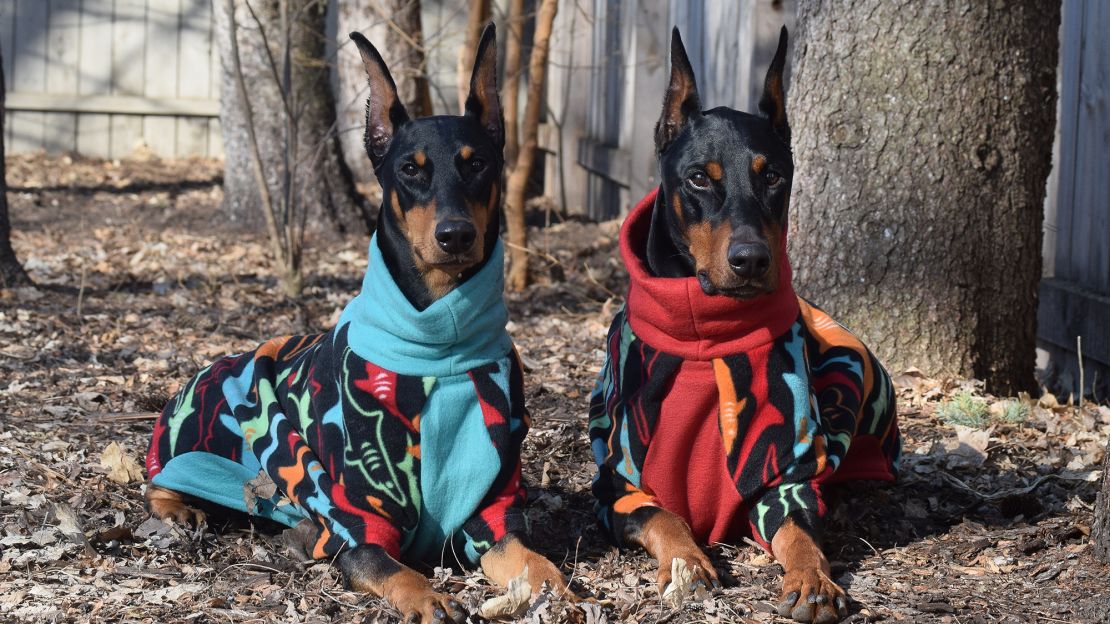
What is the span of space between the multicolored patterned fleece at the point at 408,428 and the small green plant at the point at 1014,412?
88.8 inches

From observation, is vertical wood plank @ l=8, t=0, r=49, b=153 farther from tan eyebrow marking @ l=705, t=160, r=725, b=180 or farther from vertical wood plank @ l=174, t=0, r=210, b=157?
tan eyebrow marking @ l=705, t=160, r=725, b=180

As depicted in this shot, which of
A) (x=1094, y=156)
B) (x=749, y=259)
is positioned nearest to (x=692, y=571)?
(x=749, y=259)

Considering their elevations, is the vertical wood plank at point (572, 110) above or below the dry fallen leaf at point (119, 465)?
above

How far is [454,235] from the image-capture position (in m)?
3.32

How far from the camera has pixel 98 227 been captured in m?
9.31

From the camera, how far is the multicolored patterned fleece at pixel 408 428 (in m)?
3.42

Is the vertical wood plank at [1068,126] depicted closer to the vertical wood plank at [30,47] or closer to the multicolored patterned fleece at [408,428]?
the multicolored patterned fleece at [408,428]

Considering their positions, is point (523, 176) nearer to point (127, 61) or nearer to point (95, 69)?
point (127, 61)

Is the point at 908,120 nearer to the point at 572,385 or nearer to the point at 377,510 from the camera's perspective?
the point at 572,385

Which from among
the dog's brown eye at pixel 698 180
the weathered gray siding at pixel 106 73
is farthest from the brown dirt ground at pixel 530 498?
the weathered gray siding at pixel 106 73

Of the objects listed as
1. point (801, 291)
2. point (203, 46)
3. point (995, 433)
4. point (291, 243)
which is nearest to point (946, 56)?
point (801, 291)

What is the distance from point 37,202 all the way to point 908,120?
775cm

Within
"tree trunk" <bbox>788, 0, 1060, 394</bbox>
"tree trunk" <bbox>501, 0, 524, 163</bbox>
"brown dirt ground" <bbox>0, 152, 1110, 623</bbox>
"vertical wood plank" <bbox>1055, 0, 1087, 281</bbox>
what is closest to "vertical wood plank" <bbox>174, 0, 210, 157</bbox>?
"brown dirt ground" <bbox>0, 152, 1110, 623</bbox>

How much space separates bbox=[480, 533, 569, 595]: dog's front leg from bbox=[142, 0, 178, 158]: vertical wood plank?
34.2 ft
